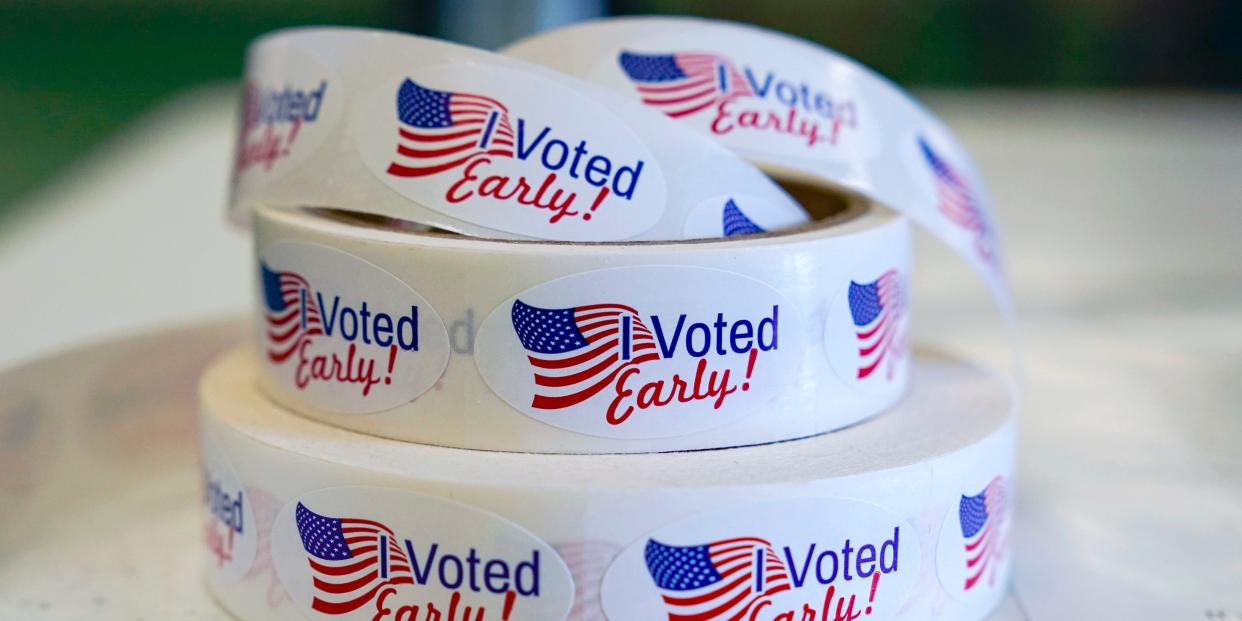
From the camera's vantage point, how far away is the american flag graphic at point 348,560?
78 centimetres

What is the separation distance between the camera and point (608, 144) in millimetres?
820

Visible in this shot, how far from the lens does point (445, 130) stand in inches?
32.4

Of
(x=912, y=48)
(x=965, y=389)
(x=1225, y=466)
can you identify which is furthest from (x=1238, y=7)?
(x=965, y=389)

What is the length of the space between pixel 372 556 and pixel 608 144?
11.3 inches

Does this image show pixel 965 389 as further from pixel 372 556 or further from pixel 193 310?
pixel 193 310

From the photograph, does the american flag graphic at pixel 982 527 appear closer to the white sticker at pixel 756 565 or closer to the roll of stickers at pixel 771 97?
the white sticker at pixel 756 565

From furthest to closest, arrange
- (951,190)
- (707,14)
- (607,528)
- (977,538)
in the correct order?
1. (707,14)
2. (951,190)
3. (977,538)
4. (607,528)

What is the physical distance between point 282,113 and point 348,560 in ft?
1.06

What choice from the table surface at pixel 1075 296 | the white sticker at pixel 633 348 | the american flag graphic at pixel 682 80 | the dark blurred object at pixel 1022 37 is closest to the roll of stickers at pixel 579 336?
the white sticker at pixel 633 348

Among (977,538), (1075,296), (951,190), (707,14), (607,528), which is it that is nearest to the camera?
(607,528)

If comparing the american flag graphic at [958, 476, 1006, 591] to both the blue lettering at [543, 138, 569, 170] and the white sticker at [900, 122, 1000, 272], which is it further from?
the blue lettering at [543, 138, 569, 170]

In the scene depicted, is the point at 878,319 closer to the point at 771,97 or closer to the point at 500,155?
the point at 771,97

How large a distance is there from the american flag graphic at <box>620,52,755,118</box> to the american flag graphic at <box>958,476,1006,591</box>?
0.31 m

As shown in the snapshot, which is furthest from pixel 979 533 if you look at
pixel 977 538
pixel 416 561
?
pixel 416 561
